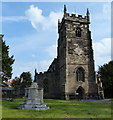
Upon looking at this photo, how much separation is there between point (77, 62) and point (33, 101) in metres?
21.0

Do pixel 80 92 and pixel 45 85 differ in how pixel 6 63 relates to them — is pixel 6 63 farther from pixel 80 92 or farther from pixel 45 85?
pixel 80 92

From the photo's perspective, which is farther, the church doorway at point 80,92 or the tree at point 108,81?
the tree at point 108,81

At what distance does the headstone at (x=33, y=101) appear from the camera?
1348 cm

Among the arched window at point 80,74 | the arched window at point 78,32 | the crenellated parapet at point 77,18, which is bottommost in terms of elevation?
the arched window at point 80,74

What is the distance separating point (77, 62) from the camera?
33.8 m

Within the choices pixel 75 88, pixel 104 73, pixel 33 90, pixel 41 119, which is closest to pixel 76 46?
pixel 75 88

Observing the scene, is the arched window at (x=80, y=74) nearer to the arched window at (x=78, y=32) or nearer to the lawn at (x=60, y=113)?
the arched window at (x=78, y=32)

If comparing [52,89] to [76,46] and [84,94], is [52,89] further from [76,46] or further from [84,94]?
[76,46]

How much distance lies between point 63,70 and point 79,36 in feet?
28.9

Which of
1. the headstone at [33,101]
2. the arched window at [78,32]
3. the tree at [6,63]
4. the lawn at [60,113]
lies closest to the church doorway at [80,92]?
the arched window at [78,32]

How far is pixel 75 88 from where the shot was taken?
3222 centimetres

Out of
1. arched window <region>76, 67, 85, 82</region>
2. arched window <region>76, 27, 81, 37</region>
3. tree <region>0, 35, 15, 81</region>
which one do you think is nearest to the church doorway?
arched window <region>76, 67, 85, 82</region>

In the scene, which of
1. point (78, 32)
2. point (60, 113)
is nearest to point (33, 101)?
point (60, 113)

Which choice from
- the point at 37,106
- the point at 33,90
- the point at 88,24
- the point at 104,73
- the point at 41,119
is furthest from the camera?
the point at 104,73
